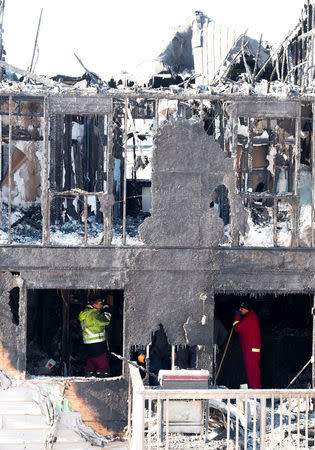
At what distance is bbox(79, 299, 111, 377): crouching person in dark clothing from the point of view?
1322cm

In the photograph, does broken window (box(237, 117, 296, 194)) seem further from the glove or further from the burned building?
the glove

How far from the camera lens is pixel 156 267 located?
1206 cm

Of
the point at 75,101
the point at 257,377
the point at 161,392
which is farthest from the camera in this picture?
the point at 257,377

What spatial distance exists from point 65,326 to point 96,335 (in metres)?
2.47

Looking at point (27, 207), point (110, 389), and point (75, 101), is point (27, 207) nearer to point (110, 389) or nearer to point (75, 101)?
point (75, 101)

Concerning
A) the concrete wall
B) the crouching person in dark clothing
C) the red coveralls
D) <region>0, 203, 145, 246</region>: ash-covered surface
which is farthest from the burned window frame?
the crouching person in dark clothing

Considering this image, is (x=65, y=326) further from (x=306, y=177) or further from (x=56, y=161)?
(x=306, y=177)

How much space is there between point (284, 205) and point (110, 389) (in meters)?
4.69

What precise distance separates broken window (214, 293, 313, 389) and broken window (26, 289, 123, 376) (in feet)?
7.25

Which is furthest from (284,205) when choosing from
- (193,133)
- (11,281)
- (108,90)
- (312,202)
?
(11,281)

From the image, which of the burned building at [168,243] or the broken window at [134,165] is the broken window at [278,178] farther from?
the broken window at [134,165]

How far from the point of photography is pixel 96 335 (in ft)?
43.7

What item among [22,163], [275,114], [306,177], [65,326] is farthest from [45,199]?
[65,326]

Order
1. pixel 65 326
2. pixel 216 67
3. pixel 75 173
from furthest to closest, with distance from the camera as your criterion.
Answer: pixel 216 67, pixel 65 326, pixel 75 173
